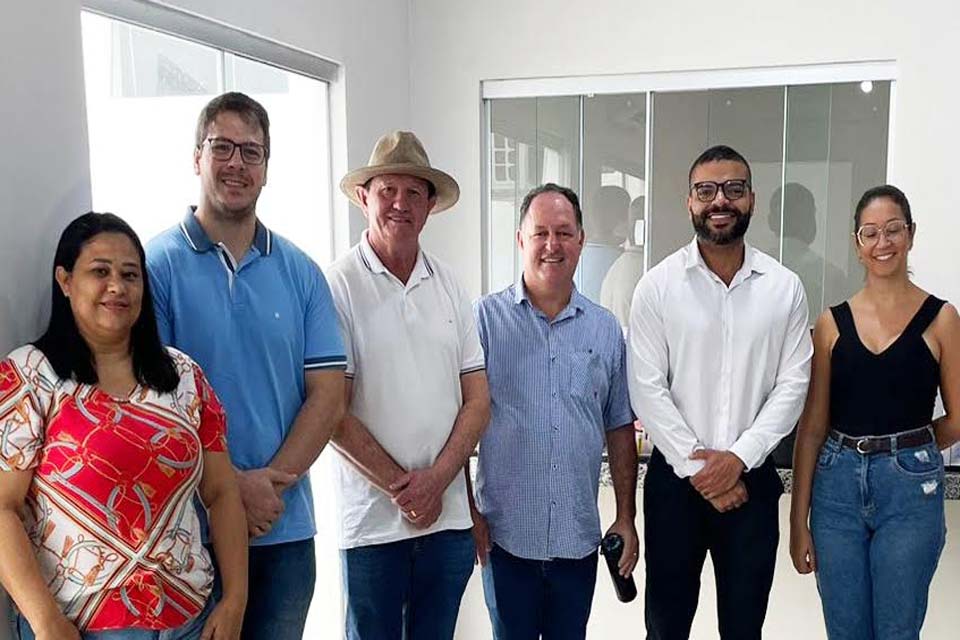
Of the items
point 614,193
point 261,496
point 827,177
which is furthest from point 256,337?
point 827,177

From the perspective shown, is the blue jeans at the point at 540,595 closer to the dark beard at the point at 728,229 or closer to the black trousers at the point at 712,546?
the black trousers at the point at 712,546

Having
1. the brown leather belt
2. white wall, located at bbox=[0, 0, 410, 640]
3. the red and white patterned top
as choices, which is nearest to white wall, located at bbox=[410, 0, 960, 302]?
the brown leather belt

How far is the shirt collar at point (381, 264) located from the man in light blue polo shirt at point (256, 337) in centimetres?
25

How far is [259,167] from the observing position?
1739 mm

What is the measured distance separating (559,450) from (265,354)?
2.64 ft

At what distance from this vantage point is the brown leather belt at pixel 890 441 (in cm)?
211

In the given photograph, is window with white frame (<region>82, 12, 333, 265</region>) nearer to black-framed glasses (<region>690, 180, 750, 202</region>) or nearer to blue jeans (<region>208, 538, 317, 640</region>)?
blue jeans (<region>208, 538, 317, 640</region>)

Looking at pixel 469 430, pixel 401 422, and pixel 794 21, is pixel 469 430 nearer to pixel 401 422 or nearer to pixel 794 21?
pixel 401 422

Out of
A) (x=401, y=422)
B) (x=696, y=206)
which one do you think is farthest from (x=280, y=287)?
(x=696, y=206)

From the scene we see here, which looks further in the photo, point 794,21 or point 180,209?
point 794,21

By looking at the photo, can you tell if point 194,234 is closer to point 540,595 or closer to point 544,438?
point 544,438

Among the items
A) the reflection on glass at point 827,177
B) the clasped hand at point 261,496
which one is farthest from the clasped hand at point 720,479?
the reflection on glass at point 827,177

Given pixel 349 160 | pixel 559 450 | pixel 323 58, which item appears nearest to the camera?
pixel 559 450

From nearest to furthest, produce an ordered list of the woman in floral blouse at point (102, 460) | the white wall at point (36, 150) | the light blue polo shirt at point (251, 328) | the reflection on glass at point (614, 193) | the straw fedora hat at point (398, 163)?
the woman in floral blouse at point (102, 460) → the white wall at point (36, 150) → the light blue polo shirt at point (251, 328) → the straw fedora hat at point (398, 163) → the reflection on glass at point (614, 193)
